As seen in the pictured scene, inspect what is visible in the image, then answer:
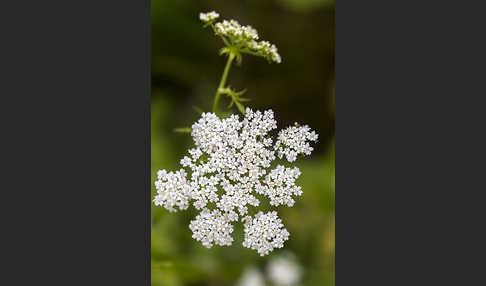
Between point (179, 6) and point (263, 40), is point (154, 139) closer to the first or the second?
point (179, 6)

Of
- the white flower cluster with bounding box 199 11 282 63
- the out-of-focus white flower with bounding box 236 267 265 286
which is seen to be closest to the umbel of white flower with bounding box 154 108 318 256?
the white flower cluster with bounding box 199 11 282 63

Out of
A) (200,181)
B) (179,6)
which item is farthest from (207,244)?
(179,6)

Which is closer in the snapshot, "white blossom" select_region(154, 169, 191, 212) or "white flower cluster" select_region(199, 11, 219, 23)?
"white blossom" select_region(154, 169, 191, 212)

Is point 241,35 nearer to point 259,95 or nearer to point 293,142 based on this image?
point 293,142

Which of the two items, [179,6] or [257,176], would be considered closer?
[257,176]

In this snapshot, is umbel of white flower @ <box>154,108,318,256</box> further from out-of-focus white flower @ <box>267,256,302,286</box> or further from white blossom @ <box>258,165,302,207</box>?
out-of-focus white flower @ <box>267,256,302,286</box>

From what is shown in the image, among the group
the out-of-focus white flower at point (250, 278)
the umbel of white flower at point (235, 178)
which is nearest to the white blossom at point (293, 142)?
the umbel of white flower at point (235, 178)

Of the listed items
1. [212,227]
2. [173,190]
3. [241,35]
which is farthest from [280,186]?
[241,35]
